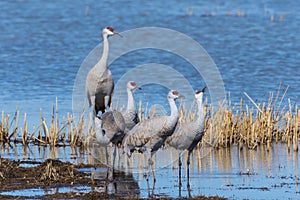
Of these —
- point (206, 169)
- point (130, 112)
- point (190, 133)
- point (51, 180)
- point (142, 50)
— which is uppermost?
point (142, 50)

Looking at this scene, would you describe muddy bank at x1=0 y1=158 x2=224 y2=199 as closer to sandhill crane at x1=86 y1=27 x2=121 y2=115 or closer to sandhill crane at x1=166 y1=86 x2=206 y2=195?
sandhill crane at x1=166 y1=86 x2=206 y2=195

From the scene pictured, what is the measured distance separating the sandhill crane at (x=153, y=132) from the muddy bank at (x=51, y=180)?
58 centimetres

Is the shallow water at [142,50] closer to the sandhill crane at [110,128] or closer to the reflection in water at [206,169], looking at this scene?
the reflection in water at [206,169]

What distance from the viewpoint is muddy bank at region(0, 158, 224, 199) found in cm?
972

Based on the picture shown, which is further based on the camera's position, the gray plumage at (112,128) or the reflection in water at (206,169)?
the gray plumage at (112,128)

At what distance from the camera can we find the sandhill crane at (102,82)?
45.1 feet

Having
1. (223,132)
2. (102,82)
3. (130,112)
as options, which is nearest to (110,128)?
(130,112)

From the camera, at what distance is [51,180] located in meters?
10.5

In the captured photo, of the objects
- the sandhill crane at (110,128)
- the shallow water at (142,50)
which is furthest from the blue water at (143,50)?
the sandhill crane at (110,128)

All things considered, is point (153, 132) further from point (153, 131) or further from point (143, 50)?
point (143, 50)

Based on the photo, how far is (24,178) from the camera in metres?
10.6

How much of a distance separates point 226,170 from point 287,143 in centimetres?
238

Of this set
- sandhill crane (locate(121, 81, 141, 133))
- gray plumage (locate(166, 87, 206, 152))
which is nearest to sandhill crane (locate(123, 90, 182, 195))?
gray plumage (locate(166, 87, 206, 152))

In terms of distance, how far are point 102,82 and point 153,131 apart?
10.5 feet
